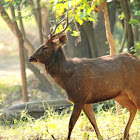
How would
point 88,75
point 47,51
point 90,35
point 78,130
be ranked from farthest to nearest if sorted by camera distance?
point 90,35 → point 78,130 → point 88,75 → point 47,51

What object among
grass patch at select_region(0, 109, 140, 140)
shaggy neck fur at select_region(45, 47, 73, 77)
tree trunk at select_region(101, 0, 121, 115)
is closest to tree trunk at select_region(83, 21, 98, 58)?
tree trunk at select_region(101, 0, 121, 115)

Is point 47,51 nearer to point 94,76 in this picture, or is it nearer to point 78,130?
point 94,76

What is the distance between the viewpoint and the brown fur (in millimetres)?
5121

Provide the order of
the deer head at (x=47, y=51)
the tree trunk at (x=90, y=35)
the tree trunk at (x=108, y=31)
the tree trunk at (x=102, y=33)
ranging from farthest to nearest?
the tree trunk at (x=102, y=33) < the tree trunk at (x=90, y=35) < the tree trunk at (x=108, y=31) < the deer head at (x=47, y=51)

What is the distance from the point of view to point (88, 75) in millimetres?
5234

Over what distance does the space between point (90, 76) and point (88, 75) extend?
40mm

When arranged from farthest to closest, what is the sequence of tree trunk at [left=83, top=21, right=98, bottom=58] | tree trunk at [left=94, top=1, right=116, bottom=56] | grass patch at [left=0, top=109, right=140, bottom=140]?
1. tree trunk at [left=94, top=1, right=116, bottom=56]
2. tree trunk at [left=83, top=21, right=98, bottom=58]
3. grass patch at [left=0, top=109, right=140, bottom=140]

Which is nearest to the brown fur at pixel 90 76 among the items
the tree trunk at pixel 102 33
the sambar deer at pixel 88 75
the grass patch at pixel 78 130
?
the sambar deer at pixel 88 75

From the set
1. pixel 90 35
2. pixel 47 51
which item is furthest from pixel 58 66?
pixel 90 35

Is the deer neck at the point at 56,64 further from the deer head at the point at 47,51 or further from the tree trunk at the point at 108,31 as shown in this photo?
the tree trunk at the point at 108,31

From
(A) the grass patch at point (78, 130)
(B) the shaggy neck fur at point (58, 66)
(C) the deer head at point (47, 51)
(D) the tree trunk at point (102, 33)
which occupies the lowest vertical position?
(A) the grass patch at point (78, 130)

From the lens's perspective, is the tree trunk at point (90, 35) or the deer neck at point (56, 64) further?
the tree trunk at point (90, 35)

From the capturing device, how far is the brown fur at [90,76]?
5.12 meters

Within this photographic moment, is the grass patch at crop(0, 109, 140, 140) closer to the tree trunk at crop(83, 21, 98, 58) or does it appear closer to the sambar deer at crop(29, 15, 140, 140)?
the sambar deer at crop(29, 15, 140, 140)
